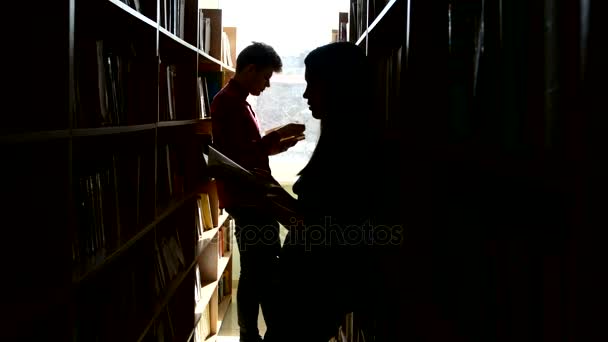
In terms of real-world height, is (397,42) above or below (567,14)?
above

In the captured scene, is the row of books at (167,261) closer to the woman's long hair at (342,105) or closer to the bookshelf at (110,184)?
the bookshelf at (110,184)

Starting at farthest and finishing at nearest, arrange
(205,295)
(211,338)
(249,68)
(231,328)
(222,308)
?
1. (222,308)
2. (231,328)
3. (211,338)
4. (205,295)
5. (249,68)

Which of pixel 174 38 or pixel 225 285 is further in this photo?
pixel 225 285

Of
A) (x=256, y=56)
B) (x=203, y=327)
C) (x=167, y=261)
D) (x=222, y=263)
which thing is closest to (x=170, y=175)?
(x=167, y=261)

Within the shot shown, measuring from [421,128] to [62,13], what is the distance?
0.71 metres

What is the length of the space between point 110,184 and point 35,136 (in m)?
0.60

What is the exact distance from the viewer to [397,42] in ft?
6.23

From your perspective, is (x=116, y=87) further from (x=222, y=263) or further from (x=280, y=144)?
(x=222, y=263)

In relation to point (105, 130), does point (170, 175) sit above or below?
below

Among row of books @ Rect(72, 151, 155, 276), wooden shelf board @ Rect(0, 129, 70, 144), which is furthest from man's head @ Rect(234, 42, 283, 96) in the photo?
wooden shelf board @ Rect(0, 129, 70, 144)

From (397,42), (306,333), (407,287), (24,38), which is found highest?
(397,42)

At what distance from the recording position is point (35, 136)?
86cm

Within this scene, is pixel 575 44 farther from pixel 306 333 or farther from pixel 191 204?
pixel 191 204

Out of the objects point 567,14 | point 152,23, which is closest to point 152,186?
point 152,23
